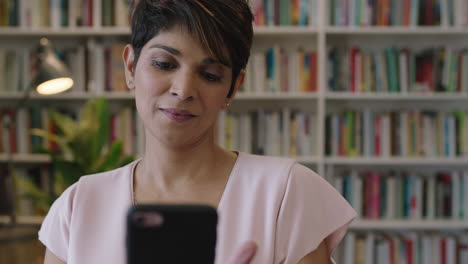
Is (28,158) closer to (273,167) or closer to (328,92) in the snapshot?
(328,92)

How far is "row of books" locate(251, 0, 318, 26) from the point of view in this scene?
2908 millimetres

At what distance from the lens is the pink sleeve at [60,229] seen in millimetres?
910

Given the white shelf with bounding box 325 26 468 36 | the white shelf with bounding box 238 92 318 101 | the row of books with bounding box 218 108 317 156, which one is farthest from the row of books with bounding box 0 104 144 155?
the white shelf with bounding box 325 26 468 36

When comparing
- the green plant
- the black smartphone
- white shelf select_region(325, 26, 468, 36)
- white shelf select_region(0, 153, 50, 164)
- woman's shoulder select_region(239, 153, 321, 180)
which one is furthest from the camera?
white shelf select_region(0, 153, 50, 164)

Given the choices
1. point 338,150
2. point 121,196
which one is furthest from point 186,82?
point 338,150

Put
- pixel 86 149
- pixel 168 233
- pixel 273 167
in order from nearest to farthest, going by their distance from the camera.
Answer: pixel 168 233, pixel 273 167, pixel 86 149

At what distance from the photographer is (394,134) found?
9.71ft

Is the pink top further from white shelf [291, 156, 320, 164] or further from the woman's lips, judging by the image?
white shelf [291, 156, 320, 164]

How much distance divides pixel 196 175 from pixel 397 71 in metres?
2.26

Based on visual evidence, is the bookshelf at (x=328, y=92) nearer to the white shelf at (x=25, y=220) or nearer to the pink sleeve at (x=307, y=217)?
the white shelf at (x=25, y=220)

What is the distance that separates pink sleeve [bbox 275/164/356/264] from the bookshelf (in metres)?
2.01

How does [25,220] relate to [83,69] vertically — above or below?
below

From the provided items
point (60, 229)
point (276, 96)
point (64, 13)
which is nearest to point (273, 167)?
point (60, 229)

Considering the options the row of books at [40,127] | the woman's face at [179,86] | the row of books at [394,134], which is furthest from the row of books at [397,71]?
the woman's face at [179,86]
